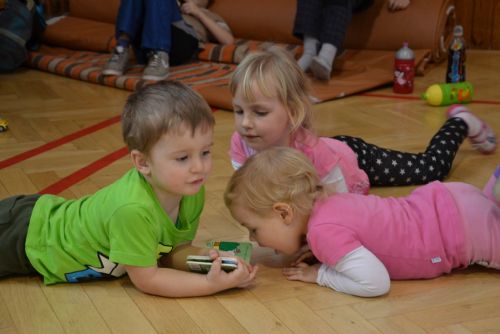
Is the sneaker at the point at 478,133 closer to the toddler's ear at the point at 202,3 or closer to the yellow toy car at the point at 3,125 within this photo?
the yellow toy car at the point at 3,125

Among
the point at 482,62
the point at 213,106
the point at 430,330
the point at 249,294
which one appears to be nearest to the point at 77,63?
the point at 213,106

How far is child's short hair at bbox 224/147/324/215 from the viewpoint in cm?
142

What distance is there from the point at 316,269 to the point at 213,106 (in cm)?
155

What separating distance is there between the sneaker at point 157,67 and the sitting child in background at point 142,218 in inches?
72.1

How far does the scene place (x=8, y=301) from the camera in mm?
1448

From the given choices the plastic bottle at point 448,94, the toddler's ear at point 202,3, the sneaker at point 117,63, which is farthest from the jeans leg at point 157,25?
the plastic bottle at point 448,94

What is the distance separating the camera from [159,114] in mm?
1356

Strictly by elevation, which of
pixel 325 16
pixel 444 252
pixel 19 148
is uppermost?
pixel 325 16

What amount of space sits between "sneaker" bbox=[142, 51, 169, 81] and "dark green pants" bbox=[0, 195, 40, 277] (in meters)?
1.84

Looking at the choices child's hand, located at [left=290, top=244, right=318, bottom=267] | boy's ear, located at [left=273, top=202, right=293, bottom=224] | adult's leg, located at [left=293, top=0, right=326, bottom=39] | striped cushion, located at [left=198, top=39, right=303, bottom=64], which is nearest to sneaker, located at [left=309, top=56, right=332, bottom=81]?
adult's leg, located at [left=293, top=0, right=326, bottom=39]

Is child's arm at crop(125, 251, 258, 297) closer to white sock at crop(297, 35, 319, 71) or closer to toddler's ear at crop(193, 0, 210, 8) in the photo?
white sock at crop(297, 35, 319, 71)

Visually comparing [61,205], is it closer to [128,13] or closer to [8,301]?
[8,301]

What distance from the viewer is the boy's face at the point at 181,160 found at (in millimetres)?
1361

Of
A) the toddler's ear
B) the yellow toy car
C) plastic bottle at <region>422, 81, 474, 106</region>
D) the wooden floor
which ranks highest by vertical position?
the toddler's ear
